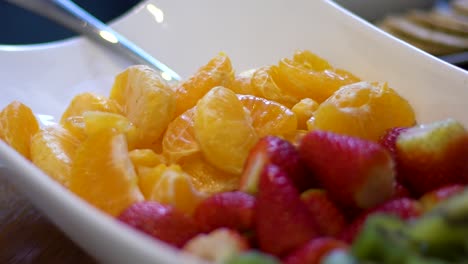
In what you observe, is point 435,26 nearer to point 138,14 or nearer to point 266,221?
point 138,14

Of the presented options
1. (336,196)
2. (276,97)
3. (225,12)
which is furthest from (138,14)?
(336,196)

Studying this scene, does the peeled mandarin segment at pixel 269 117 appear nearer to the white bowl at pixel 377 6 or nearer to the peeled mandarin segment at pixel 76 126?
the peeled mandarin segment at pixel 76 126

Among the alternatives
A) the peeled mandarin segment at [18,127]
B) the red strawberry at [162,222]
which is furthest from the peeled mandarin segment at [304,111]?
the peeled mandarin segment at [18,127]

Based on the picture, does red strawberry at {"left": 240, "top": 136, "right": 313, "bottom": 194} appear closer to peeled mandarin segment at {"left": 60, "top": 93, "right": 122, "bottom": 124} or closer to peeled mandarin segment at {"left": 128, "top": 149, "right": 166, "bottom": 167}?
peeled mandarin segment at {"left": 128, "top": 149, "right": 166, "bottom": 167}

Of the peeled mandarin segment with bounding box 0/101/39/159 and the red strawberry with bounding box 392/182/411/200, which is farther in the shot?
the peeled mandarin segment with bounding box 0/101/39/159

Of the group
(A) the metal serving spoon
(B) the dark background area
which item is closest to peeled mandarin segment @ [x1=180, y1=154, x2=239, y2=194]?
(A) the metal serving spoon

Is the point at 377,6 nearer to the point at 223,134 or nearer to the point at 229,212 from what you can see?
the point at 223,134

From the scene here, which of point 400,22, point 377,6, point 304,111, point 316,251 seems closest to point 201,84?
point 304,111
